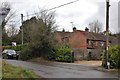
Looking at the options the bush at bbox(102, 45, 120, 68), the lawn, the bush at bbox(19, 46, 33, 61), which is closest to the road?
the bush at bbox(102, 45, 120, 68)

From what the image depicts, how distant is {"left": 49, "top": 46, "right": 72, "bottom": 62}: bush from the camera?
121 ft

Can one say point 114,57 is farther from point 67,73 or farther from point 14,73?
point 14,73

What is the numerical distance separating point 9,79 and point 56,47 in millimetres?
28565

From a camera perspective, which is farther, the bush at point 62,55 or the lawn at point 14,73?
the bush at point 62,55

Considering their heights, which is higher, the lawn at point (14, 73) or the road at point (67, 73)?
the lawn at point (14, 73)

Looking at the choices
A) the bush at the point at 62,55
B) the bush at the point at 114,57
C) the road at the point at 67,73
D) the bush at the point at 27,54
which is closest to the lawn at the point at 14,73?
the road at the point at 67,73

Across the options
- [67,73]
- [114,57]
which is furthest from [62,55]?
[67,73]

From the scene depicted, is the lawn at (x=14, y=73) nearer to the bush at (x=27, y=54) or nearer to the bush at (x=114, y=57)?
the bush at (x=114, y=57)

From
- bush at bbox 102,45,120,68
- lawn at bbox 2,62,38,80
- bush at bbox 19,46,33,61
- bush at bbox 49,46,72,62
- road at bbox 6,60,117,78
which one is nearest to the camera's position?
lawn at bbox 2,62,38,80

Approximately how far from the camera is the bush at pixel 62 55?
37.0m

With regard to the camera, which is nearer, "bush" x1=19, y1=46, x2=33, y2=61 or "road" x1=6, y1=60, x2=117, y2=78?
"road" x1=6, y1=60, x2=117, y2=78

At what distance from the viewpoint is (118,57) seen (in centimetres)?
2603

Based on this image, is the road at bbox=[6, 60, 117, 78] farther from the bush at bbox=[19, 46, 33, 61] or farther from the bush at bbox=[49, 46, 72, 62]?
the bush at bbox=[19, 46, 33, 61]

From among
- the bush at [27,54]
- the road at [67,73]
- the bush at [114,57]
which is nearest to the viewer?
the road at [67,73]
